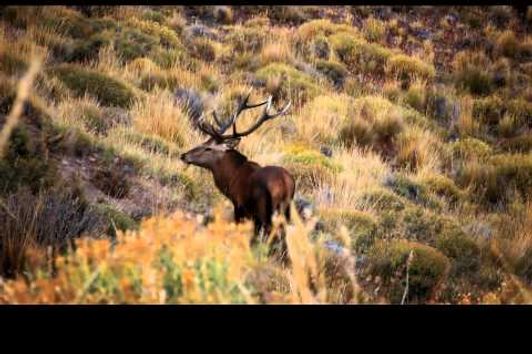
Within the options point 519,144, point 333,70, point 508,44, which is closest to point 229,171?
point 333,70

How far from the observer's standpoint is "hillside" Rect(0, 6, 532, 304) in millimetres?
6422

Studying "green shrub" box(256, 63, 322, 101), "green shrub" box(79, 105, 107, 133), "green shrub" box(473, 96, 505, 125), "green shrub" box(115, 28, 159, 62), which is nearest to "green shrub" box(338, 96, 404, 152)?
"green shrub" box(256, 63, 322, 101)

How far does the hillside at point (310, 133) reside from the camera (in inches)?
253

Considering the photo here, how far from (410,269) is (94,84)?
3.23 metres

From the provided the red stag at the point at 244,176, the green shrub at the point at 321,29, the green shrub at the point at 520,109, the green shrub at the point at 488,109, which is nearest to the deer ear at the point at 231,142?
the red stag at the point at 244,176

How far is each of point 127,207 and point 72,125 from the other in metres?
0.97

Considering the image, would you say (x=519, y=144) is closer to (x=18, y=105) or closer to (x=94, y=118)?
(x=94, y=118)

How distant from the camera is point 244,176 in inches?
264

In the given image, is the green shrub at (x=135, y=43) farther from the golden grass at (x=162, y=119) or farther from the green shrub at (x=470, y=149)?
the green shrub at (x=470, y=149)

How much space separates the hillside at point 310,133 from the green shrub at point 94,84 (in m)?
0.01

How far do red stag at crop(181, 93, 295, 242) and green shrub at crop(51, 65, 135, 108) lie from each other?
3.13 ft

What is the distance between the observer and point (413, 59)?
8258 millimetres
